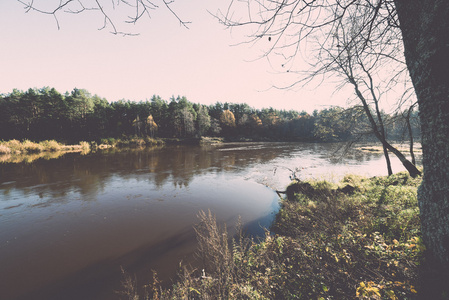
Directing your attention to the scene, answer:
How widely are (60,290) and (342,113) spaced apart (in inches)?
498

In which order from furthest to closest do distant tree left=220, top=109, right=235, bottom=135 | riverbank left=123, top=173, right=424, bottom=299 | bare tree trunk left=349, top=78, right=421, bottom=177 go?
distant tree left=220, top=109, right=235, bottom=135 → bare tree trunk left=349, top=78, right=421, bottom=177 → riverbank left=123, top=173, right=424, bottom=299

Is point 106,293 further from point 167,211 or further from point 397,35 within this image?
point 397,35

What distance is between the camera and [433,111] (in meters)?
1.59

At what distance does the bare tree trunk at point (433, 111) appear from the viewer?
1.50m

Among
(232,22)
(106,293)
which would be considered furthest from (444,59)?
(106,293)

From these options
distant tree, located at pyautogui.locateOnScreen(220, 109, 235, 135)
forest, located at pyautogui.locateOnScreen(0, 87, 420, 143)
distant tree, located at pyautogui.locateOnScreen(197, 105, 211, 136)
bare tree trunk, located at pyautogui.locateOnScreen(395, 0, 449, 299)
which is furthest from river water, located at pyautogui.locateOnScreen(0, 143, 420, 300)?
distant tree, located at pyautogui.locateOnScreen(220, 109, 235, 135)

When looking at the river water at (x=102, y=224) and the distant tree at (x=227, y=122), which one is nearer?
the river water at (x=102, y=224)

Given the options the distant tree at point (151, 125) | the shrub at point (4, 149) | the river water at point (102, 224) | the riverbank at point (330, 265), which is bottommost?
the river water at point (102, 224)

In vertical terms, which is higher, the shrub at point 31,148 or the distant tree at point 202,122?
the distant tree at point 202,122

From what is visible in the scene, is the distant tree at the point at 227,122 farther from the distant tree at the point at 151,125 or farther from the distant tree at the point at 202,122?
the distant tree at the point at 151,125

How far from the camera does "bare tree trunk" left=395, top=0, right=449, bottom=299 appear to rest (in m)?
1.50

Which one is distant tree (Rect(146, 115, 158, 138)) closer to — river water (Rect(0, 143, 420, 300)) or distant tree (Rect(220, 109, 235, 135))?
distant tree (Rect(220, 109, 235, 135))

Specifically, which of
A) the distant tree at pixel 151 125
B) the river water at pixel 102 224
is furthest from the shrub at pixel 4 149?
the distant tree at pixel 151 125

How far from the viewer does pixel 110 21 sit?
1.96 meters
